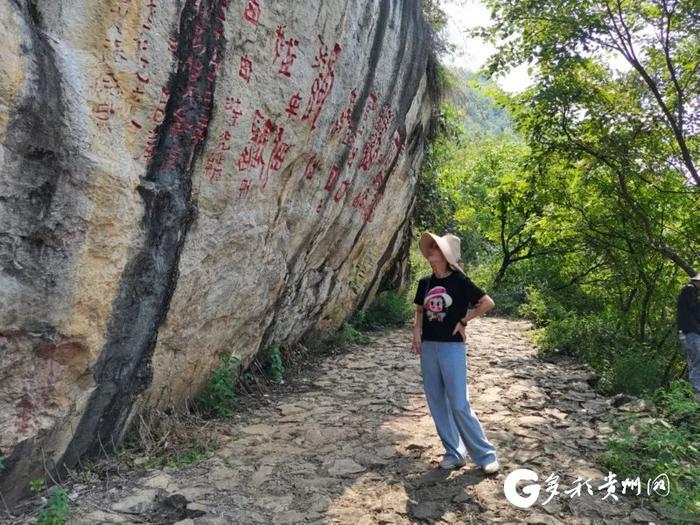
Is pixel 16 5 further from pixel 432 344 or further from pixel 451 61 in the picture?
pixel 451 61

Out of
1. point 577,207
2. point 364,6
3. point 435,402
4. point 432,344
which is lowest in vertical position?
point 435,402

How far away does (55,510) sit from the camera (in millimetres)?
2900

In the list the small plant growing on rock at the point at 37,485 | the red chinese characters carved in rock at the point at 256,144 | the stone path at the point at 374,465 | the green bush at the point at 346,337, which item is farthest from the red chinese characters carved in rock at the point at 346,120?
the small plant growing on rock at the point at 37,485

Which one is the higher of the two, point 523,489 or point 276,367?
point 276,367

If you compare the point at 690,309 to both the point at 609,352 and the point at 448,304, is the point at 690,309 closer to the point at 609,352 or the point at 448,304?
the point at 609,352

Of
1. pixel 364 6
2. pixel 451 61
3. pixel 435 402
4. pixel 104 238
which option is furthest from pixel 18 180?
pixel 451 61

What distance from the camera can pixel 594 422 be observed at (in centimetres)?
498

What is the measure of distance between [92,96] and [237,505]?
263 cm

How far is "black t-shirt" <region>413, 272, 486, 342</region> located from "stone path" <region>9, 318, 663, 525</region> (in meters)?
1.00

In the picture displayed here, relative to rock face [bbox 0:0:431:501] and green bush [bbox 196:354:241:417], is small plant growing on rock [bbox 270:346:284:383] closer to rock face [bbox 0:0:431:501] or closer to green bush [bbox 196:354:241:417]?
rock face [bbox 0:0:431:501]

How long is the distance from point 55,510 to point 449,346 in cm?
249

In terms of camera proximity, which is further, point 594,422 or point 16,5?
point 594,422

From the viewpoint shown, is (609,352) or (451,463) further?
(609,352)

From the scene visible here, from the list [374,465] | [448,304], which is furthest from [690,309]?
[374,465]
